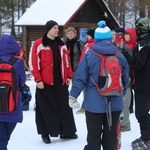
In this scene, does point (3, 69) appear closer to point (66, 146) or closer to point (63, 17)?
point (66, 146)

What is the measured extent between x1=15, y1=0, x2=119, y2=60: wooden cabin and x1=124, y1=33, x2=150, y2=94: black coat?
12.2m

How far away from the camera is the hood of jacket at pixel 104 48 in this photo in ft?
14.0

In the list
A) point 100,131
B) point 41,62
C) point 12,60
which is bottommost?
point 100,131

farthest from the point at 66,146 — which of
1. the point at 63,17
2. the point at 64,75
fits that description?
the point at 63,17

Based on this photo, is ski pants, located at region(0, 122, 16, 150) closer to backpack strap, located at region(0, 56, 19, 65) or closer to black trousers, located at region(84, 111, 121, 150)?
backpack strap, located at region(0, 56, 19, 65)

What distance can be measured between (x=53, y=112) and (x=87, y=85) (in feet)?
5.91

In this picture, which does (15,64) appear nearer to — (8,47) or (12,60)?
(12,60)

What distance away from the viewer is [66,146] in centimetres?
579

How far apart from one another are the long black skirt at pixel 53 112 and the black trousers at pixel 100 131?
162cm

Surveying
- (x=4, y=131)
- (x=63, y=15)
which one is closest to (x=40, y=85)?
(x=4, y=131)

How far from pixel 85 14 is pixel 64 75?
13493mm

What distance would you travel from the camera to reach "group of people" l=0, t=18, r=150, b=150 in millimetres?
4309

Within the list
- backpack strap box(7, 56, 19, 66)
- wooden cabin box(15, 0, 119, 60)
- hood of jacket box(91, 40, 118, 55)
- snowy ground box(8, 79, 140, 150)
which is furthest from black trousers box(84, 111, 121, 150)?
wooden cabin box(15, 0, 119, 60)

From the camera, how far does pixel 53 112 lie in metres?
6.05
